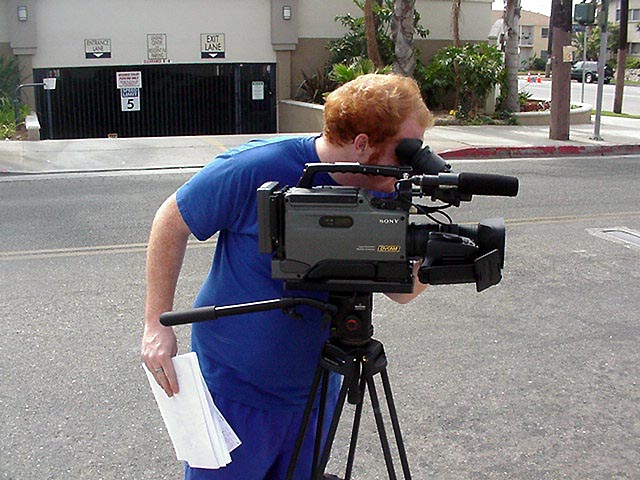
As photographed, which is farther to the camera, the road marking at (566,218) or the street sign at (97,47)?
the street sign at (97,47)

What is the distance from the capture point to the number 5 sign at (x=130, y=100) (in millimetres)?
19516

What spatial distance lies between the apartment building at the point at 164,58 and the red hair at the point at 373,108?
17357mm

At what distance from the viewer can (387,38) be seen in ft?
66.0

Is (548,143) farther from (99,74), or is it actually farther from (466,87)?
(99,74)

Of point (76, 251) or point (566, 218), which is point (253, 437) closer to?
point (76, 251)

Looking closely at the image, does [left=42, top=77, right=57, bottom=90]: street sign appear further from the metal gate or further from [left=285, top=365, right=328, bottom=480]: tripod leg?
[left=285, top=365, right=328, bottom=480]: tripod leg

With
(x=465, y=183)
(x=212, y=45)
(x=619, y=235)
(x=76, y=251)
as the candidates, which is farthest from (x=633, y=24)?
(x=465, y=183)

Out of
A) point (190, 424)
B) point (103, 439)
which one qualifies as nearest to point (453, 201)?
point (190, 424)

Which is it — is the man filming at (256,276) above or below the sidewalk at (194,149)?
above

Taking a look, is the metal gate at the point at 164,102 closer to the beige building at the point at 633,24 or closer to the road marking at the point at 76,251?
the road marking at the point at 76,251

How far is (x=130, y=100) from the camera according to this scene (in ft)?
64.3

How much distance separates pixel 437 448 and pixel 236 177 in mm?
2119

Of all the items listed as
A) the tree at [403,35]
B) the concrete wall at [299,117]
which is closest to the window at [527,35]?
the concrete wall at [299,117]

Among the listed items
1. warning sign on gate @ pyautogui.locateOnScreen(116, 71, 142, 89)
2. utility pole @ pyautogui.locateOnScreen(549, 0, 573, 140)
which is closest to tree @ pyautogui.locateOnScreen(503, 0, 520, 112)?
Answer: utility pole @ pyautogui.locateOnScreen(549, 0, 573, 140)
